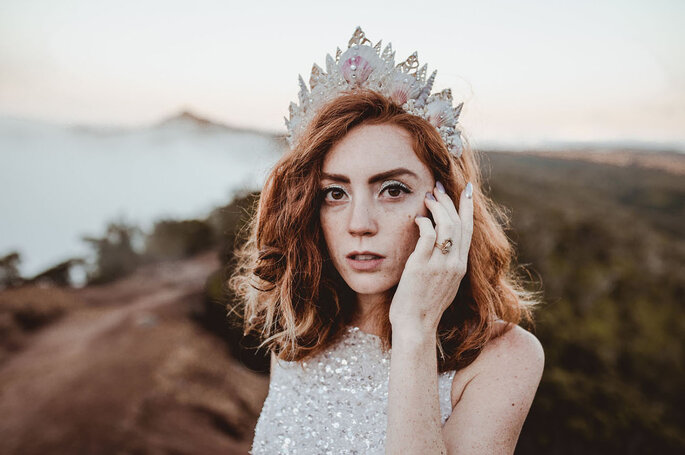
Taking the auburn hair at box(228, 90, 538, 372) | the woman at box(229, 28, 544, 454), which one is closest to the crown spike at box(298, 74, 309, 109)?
the woman at box(229, 28, 544, 454)

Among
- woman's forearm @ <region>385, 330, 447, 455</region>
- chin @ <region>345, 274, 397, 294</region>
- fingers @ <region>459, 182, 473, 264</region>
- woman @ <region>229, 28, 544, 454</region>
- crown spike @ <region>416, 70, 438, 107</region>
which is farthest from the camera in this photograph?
crown spike @ <region>416, 70, 438, 107</region>

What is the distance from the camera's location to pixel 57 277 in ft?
46.2

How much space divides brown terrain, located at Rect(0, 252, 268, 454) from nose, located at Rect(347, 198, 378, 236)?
6300 millimetres

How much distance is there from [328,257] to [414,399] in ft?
2.95

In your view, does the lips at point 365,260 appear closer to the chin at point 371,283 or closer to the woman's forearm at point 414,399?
the chin at point 371,283

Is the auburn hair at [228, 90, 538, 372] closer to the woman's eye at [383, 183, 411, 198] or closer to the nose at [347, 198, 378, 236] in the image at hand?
the woman's eye at [383, 183, 411, 198]

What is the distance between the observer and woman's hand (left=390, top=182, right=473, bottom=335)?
1.67 m

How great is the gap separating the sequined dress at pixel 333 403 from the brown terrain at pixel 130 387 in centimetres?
538

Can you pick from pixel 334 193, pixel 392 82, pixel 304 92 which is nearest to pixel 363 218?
pixel 334 193

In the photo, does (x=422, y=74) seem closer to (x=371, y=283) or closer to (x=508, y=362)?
(x=371, y=283)

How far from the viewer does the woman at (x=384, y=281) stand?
5.44ft

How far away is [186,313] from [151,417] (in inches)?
165

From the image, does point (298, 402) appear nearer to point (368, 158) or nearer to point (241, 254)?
point (241, 254)

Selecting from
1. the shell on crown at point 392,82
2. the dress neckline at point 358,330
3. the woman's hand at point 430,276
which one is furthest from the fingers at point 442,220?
the dress neckline at point 358,330
